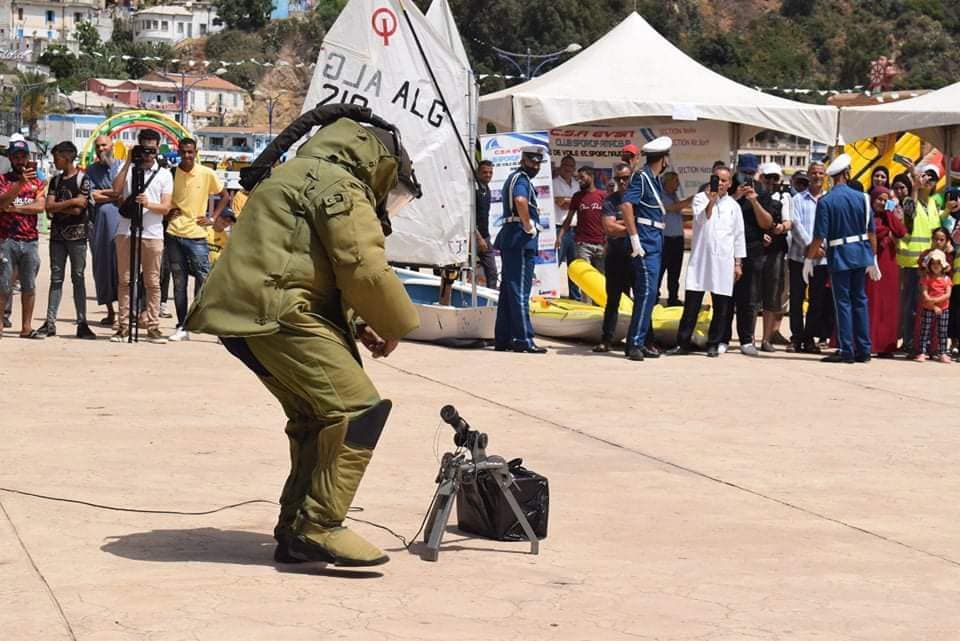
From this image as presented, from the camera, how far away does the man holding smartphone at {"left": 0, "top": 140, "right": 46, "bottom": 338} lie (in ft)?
43.5

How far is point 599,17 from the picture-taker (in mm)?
117438

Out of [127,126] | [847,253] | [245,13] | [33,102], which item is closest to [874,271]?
[847,253]

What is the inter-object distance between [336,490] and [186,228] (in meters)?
8.28

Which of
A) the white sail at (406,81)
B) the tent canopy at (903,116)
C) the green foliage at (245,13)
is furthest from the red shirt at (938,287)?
the green foliage at (245,13)

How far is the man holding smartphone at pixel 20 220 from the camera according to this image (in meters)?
13.2

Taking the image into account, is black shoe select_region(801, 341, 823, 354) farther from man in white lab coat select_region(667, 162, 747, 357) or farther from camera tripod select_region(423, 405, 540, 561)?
camera tripod select_region(423, 405, 540, 561)

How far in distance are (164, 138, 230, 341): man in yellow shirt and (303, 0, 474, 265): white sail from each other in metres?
1.35

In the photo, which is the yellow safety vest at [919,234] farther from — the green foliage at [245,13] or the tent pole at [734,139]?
the green foliage at [245,13]

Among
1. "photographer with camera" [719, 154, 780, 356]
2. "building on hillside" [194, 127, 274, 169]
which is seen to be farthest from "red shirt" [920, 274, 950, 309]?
"building on hillside" [194, 127, 274, 169]

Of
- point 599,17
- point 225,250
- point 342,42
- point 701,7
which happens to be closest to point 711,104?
point 342,42

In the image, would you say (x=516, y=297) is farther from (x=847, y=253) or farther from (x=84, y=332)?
(x=84, y=332)

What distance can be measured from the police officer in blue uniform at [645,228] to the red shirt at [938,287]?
8.38 ft

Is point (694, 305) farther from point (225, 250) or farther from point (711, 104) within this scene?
point (225, 250)

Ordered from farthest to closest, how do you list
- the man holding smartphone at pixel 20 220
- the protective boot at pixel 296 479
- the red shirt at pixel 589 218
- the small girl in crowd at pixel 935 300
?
the red shirt at pixel 589 218, the small girl in crowd at pixel 935 300, the man holding smartphone at pixel 20 220, the protective boot at pixel 296 479
